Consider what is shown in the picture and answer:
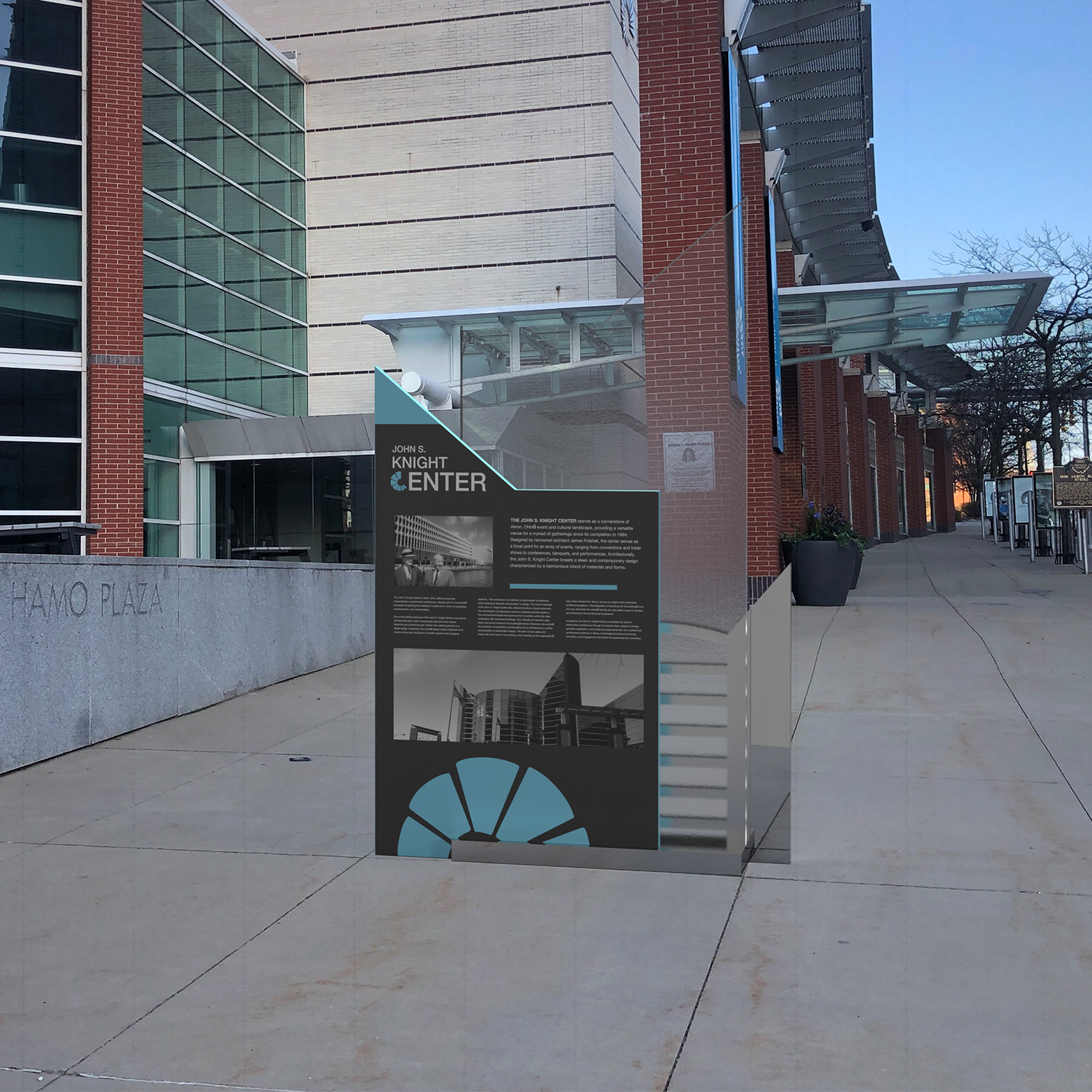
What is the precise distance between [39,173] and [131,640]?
47.7 feet

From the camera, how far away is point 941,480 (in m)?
64.5

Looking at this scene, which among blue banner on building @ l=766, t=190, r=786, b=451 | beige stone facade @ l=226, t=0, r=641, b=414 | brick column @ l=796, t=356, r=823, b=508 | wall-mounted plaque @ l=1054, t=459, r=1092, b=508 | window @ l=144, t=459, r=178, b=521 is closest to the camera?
blue banner on building @ l=766, t=190, r=786, b=451

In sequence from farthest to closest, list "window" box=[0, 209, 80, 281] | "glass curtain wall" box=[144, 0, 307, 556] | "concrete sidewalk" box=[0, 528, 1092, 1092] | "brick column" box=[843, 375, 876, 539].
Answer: "brick column" box=[843, 375, 876, 539]
"glass curtain wall" box=[144, 0, 307, 556]
"window" box=[0, 209, 80, 281]
"concrete sidewalk" box=[0, 528, 1092, 1092]

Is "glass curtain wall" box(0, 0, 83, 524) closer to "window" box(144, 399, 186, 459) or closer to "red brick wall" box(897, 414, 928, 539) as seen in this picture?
"window" box(144, 399, 186, 459)

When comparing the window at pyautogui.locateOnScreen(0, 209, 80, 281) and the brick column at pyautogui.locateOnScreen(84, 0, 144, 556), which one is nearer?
the brick column at pyautogui.locateOnScreen(84, 0, 144, 556)

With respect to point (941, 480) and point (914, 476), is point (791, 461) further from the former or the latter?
point (941, 480)

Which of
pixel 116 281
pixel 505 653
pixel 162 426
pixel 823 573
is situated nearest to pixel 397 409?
pixel 505 653

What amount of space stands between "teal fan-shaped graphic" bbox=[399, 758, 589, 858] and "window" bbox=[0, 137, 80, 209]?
1843 cm

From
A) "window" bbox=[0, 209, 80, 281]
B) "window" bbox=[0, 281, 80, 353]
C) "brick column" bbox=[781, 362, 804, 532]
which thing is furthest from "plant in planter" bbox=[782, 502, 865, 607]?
"window" bbox=[0, 209, 80, 281]

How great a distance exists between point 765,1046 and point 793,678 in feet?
22.9

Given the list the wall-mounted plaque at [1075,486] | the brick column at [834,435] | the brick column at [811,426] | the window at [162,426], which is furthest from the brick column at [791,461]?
the window at [162,426]

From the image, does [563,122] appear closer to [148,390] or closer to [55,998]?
[148,390]

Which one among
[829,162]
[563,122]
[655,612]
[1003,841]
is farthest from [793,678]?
[563,122]

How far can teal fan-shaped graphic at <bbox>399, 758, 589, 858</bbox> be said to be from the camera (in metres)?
5.19
